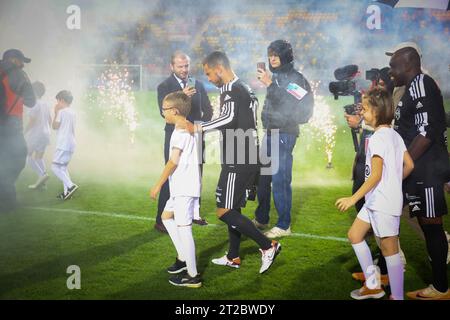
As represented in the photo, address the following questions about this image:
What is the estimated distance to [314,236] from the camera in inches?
188

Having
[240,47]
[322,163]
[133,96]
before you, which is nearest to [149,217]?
[322,163]

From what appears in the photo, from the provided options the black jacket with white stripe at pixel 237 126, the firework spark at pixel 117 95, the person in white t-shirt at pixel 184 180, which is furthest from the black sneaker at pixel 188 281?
the firework spark at pixel 117 95

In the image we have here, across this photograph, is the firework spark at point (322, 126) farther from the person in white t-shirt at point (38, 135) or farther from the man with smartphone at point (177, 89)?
the man with smartphone at point (177, 89)

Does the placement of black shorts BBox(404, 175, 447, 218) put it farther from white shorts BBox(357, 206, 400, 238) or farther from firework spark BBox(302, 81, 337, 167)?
firework spark BBox(302, 81, 337, 167)

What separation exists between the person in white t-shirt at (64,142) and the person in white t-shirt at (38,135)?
0.83m

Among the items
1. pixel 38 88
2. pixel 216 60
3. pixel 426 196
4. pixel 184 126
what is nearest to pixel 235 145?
pixel 184 126

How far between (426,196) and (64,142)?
465 cm

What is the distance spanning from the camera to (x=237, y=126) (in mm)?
3590

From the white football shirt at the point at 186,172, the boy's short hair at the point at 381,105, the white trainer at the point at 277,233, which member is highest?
the boy's short hair at the point at 381,105

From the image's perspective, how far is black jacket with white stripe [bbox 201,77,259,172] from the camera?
11.5ft

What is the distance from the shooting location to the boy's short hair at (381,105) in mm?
2930

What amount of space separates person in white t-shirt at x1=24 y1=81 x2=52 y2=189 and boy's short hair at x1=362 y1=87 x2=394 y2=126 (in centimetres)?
535
